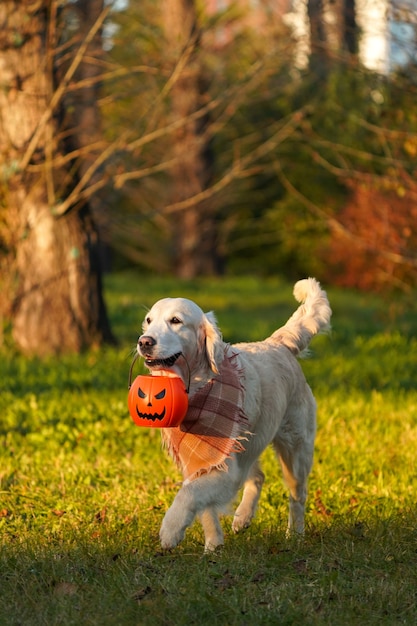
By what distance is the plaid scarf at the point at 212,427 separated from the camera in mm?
4383

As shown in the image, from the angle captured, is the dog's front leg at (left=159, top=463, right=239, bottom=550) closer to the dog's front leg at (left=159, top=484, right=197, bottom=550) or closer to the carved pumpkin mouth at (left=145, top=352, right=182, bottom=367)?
the dog's front leg at (left=159, top=484, right=197, bottom=550)

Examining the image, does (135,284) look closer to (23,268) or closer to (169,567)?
(23,268)

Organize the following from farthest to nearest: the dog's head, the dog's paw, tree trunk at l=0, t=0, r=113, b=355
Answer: tree trunk at l=0, t=0, r=113, b=355, the dog's paw, the dog's head

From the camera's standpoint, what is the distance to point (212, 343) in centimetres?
436

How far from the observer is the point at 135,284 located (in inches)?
703

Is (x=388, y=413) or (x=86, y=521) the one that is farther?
(x=388, y=413)

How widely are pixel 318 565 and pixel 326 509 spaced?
3.67ft

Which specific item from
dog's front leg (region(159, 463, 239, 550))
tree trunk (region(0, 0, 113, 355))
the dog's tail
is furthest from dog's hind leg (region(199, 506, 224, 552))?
tree trunk (region(0, 0, 113, 355))

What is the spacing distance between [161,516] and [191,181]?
1500 cm

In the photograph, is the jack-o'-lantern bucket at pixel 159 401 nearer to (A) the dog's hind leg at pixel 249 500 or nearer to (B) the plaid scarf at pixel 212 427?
(B) the plaid scarf at pixel 212 427

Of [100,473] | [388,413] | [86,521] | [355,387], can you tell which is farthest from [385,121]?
[86,521]

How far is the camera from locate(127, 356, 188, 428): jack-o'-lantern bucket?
4.14m

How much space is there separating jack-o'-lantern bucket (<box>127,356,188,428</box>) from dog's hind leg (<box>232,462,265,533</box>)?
0.87 m

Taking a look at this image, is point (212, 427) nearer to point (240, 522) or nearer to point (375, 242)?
point (240, 522)
